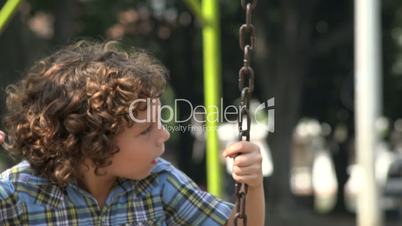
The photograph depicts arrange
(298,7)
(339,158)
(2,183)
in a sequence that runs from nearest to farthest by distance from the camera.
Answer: (2,183) < (298,7) < (339,158)

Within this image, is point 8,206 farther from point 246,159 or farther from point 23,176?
point 246,159

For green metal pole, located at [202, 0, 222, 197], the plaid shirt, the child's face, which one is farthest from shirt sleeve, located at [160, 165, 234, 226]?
green metal pole, located at [202, 0, 222, 197]

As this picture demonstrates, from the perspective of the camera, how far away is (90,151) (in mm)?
1850

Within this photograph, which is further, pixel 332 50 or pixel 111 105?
pixel 332 50

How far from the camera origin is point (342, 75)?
1317 cm

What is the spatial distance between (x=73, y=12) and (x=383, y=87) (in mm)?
6143

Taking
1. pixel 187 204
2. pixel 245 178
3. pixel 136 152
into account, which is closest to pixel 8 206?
pixel 136 152

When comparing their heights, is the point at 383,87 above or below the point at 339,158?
above

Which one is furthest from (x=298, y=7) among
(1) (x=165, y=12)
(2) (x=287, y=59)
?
(1) (x=165, y=12)

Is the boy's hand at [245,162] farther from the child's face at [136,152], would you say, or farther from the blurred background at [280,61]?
the blurred background at [280,61]

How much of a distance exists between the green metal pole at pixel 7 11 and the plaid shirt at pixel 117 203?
3.73ft

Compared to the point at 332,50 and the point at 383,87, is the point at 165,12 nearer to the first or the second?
the point at 332,50

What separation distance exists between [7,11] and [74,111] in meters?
1.19

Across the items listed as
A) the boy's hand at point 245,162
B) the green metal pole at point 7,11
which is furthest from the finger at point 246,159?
the green metal pole at point 7,11
